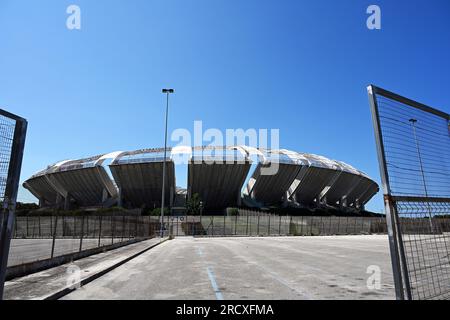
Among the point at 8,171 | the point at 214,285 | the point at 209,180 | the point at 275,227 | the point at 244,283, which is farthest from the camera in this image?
the point at 209,180

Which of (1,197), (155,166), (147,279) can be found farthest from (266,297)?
(155,166)

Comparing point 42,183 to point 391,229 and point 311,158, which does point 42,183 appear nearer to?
point 311,158

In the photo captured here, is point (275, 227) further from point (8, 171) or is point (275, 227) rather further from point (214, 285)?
point (8, 171)

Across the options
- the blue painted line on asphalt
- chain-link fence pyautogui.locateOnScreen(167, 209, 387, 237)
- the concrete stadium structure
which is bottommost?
the blue painted line on asphalt

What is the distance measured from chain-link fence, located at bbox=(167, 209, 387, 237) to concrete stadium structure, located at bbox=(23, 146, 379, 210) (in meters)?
18.7

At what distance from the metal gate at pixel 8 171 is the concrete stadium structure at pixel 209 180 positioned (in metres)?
62.7

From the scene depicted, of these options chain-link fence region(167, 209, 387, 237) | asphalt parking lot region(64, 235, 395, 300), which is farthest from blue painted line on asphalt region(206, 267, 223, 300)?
chain-link fence region(167, 209, 387, 237)

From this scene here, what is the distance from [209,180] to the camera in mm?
74812

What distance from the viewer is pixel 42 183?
274 feet

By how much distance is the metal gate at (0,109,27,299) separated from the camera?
14.3 feet

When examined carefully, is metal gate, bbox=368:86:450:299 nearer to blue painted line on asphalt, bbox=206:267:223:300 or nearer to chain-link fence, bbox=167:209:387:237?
blue painted line on asphalt, bbox=206:267:223:300

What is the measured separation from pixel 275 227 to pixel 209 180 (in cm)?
2707

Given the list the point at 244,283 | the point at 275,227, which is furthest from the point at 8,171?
the point at 275,227

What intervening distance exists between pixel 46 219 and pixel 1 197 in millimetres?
39327
